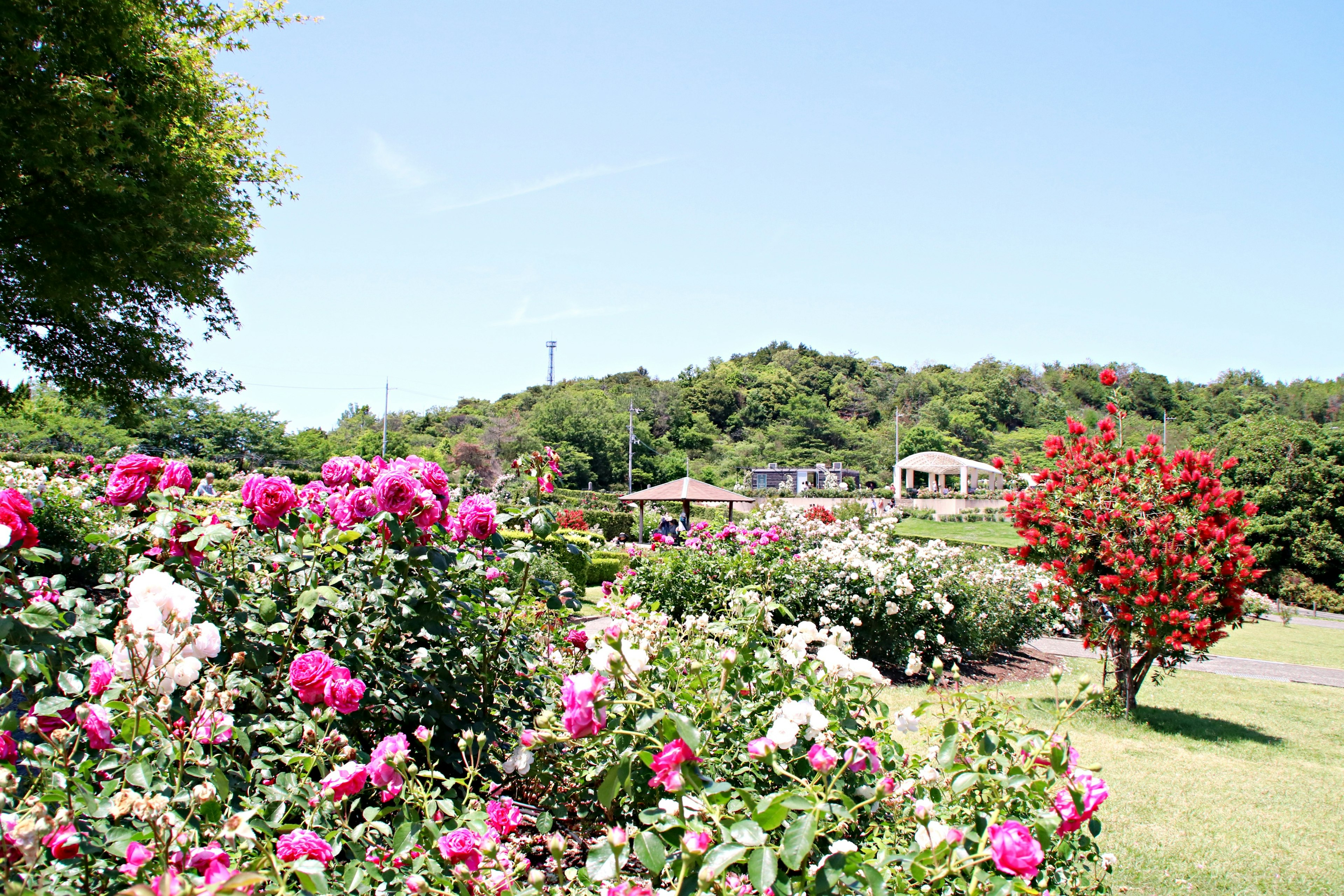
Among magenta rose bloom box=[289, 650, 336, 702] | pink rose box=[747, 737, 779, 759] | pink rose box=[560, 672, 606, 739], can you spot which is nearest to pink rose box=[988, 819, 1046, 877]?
pink rose box=[747, 737, 779, 759]

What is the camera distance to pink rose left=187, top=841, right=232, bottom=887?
0.97 m

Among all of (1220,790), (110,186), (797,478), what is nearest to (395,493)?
(1220,790)

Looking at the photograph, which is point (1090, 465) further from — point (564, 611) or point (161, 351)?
point (161, 351)

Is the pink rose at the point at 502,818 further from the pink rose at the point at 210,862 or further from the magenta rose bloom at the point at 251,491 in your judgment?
the magenta rose bloom at the point at 251,491

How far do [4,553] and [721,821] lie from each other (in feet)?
4.77

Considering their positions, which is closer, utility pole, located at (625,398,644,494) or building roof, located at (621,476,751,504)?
building roof, located at (621,476,751,504)

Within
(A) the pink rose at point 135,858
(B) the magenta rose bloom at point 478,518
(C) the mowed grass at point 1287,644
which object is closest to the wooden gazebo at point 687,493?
(C) the mowed grass at point 1287,644

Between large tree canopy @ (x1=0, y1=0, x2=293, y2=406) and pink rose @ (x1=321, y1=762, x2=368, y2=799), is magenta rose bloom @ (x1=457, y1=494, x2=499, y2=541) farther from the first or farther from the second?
large tree canopy @ (x1=0, y1=0, x2=293, y2=406)

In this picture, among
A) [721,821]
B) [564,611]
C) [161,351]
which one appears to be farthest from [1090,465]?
[161,351]

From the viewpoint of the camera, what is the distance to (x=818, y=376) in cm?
7612

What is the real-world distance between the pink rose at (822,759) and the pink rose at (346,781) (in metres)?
0.87

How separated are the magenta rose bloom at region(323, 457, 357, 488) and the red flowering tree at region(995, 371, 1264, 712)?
19.2 feet

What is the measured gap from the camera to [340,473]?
97.6 inches

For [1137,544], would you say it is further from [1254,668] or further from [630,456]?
[630,456]
